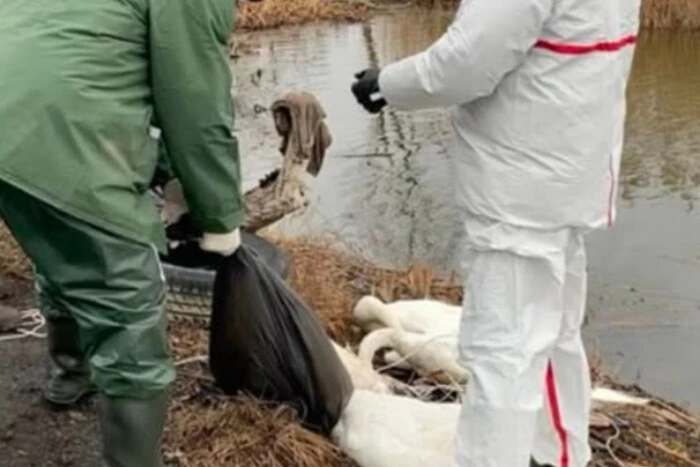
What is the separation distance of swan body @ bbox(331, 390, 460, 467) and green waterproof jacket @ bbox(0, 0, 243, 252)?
115 centimetres

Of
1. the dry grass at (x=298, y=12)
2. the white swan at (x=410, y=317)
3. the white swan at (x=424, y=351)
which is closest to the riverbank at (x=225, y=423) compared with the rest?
the white swan at (x=410, y=317)

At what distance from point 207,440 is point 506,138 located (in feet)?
4.71

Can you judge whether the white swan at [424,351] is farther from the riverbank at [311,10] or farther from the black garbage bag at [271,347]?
the riverbank at [311,10]

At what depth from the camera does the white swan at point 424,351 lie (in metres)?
4.71

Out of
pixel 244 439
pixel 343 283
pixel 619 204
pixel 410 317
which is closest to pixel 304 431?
pixel 244 439

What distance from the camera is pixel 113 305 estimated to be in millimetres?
2982

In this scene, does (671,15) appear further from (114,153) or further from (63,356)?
(114,153)

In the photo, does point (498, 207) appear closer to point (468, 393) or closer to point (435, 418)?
point (468, 393)

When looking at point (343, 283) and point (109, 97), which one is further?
point (343, 283)

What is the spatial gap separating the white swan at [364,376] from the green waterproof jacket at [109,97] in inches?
55.8

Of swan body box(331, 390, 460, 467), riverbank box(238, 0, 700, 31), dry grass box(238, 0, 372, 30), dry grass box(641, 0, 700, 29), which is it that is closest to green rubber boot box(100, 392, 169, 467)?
swan body box(331, 390, 460, 467)

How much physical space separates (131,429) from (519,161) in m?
1.22

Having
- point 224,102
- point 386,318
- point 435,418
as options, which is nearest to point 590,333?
point 386,318

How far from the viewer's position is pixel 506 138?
10.7 ft
